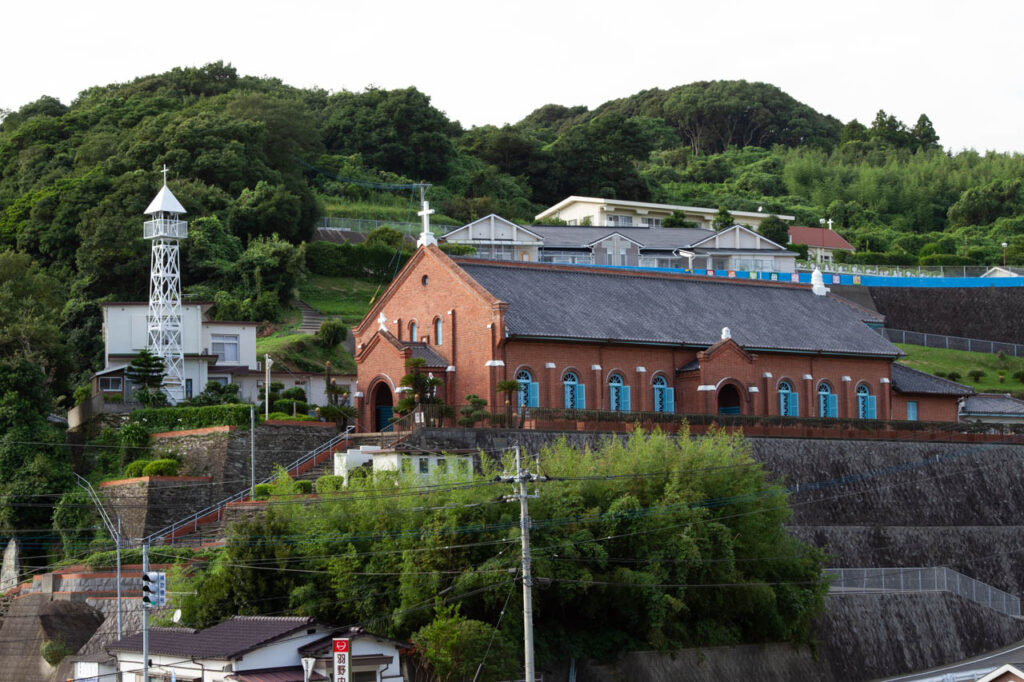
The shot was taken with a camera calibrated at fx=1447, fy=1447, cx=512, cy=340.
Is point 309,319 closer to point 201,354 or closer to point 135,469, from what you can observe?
point 201,354

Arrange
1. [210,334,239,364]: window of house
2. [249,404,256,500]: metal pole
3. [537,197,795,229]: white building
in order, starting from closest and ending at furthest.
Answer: [249,404,256,500]: metal pole
[210,334,239,364]: window of house
[537,197,795,229]: white building

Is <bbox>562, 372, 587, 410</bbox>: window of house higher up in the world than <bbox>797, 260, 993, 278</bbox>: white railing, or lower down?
lower down

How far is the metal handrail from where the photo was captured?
4897 cm

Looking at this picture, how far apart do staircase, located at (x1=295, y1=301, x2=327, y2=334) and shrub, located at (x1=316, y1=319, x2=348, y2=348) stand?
68.9 inches

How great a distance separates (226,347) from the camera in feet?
216

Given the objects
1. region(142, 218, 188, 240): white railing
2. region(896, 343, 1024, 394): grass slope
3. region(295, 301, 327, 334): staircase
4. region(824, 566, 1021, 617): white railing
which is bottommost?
region(824, 566, 1021, 617): white railing

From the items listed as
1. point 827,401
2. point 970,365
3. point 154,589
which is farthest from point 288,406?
point 970,365

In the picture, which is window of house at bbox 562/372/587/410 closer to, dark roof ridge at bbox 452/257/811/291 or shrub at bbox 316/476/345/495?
dark roof ridge at bbox 452/257/811/291

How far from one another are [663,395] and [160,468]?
21161mm

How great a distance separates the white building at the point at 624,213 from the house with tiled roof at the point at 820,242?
187cm

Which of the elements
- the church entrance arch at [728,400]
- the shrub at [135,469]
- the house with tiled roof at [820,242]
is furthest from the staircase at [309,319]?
the house with tiled roof at [820,242]

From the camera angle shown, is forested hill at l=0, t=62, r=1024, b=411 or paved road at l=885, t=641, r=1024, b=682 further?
forested hill at l=0, t=62, r=1024, b=411

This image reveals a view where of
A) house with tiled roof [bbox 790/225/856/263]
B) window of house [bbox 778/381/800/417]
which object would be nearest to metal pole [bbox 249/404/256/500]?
window of house [bbox 778/381/800/417]

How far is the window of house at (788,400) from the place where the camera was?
208ft
